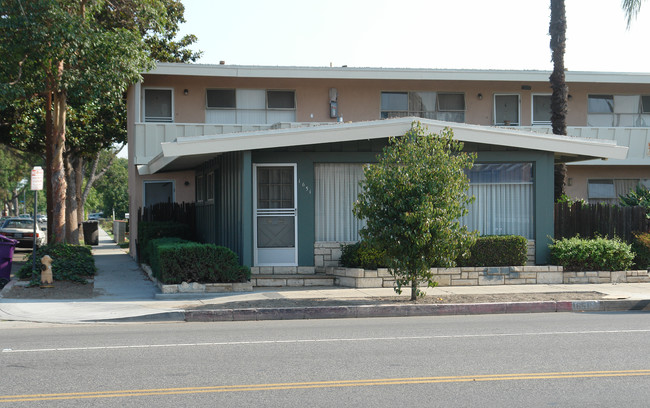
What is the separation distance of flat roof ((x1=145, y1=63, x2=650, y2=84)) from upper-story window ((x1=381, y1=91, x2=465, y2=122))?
49.4 inches

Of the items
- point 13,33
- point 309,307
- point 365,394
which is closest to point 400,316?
point 309,307

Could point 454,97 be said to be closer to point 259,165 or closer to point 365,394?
point 259,165

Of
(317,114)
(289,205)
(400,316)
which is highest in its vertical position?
(317,114)

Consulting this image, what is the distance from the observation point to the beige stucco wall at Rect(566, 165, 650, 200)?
82.5 feet

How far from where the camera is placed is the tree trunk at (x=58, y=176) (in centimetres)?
1908

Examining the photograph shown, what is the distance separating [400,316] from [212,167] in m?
9.04

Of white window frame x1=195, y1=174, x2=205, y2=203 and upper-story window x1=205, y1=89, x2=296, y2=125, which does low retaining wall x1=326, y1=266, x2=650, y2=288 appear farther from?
upper-story window x1=205, y1=89, x2=296, y2=125

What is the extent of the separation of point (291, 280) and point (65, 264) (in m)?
5.40

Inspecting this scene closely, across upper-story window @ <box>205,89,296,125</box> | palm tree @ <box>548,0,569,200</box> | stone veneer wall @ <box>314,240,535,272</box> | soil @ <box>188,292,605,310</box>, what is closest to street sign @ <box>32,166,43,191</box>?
soil @ <box>188,292,605,310</box>

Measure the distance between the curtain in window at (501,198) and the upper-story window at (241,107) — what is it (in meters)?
8.42

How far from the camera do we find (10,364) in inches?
320

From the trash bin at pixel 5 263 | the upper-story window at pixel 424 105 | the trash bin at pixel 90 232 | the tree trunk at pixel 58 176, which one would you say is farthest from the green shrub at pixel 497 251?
the trash bin at pixel 90 232

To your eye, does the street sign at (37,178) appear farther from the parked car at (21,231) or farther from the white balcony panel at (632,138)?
the white balcony panel at (632,138)

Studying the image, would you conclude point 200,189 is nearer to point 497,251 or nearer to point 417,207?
point 497,251
